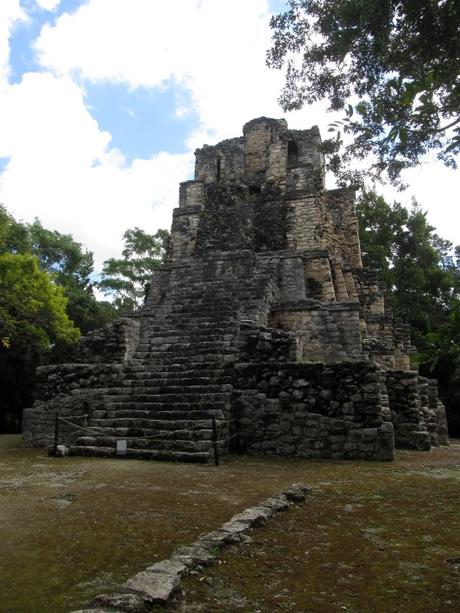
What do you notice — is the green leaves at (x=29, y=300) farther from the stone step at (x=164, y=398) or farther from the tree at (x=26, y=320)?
the stone step at (x=164, y=398)

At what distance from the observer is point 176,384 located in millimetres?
9766

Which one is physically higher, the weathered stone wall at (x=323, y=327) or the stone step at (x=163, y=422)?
the weathered stone wall at (x=323, y=327)

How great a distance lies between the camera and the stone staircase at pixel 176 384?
8.21 metres

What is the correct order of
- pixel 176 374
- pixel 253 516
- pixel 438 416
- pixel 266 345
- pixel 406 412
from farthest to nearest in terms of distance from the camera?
pixel 438 416 → pixel 406 412 → pixel 176 374 → pixel 266 345 → pixel 253 516

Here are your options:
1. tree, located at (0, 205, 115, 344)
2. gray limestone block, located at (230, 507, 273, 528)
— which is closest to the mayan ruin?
gray limestone block, located at (230, 507, 273, 528)

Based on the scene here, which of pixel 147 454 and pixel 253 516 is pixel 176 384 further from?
pixel 253 516

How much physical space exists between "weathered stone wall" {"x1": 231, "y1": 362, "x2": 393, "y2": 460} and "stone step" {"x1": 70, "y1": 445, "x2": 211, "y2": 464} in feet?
3.87

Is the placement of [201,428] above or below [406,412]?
below

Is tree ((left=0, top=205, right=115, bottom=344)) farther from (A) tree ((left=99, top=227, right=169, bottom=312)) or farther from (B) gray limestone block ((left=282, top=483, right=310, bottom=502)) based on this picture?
(B) gray limestone block ((left=282, top=483, right=310, bottom=502))

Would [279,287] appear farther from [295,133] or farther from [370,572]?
[370,572]

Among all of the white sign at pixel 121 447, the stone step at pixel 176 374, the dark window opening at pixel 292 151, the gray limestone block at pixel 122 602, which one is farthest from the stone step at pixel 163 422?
the dark window opening at pixel 292 151

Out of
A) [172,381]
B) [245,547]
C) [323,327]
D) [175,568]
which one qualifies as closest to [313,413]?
[172,381]

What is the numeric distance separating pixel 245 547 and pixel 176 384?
6221 mm

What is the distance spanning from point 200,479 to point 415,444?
227 inches
